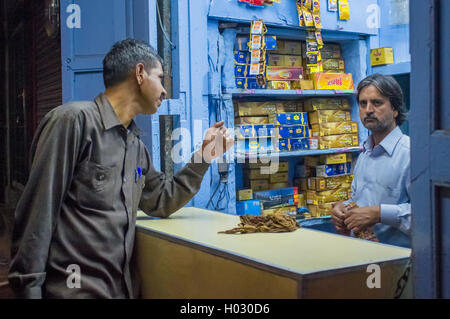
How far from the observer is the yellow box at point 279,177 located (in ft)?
15.8

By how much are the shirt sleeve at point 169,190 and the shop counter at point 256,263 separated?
0.15 m

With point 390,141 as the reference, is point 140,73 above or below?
above

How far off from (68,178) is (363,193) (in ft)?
5.92

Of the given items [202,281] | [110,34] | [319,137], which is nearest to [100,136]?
[202,281]

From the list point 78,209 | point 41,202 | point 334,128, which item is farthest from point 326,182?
point 41,202

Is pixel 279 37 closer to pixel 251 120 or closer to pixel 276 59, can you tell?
pixel 276 59

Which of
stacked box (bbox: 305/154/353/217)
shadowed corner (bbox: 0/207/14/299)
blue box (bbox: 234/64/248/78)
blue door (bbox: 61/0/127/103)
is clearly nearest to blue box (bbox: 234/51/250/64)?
blue box (bbox: 234/64/248/78)

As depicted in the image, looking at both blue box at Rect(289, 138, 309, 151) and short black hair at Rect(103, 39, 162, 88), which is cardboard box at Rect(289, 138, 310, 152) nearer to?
blue box at Rect(289, 138, 309, 151)

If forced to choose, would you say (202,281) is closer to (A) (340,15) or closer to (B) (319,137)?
(B) (319,137)

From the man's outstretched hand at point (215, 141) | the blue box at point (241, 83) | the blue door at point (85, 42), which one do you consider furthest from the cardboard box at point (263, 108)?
the man's outstretched hand at point (215, 141)

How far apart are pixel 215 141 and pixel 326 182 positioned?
2798 mm

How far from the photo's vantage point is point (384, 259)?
1515 millimetres

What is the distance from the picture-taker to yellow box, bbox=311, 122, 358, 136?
16.2ft

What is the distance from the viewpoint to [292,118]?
4754 mm
